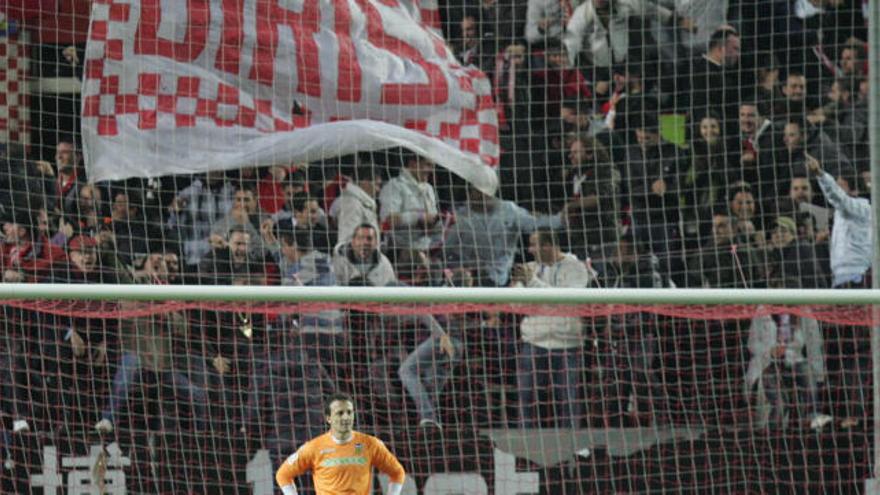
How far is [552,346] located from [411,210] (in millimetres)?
1268

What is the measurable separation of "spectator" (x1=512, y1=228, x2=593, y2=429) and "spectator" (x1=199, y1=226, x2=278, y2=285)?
5.35 feet

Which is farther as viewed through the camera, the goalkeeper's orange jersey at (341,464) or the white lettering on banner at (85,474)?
the white lettering on banner at (85,474)

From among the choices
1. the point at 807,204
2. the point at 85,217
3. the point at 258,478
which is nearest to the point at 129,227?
the point at 85,217

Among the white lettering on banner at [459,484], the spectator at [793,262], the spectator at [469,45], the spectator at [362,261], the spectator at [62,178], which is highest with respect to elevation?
the spectator at [469,45]

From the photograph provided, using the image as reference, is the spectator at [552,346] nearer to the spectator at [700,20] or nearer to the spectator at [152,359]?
the spectator at [700,20]

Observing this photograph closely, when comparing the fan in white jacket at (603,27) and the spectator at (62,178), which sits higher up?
the fan in white jacket at (603,27)

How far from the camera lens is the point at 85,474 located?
10.3 m

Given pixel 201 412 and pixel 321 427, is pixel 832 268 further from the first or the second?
pixel 201 412

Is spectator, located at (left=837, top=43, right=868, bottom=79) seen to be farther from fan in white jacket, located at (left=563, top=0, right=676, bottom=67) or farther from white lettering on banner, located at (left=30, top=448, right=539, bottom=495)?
white lettering on banner, located at (left=30, top=448, right=539, bottom=495)

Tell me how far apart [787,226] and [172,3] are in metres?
4.27

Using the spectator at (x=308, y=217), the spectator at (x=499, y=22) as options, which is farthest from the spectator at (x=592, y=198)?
the spectator at (x=308, y=217)

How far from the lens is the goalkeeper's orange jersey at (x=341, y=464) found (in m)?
9.38

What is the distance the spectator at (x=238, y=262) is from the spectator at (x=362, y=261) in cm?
41

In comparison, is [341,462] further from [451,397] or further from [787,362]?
[787,362]
